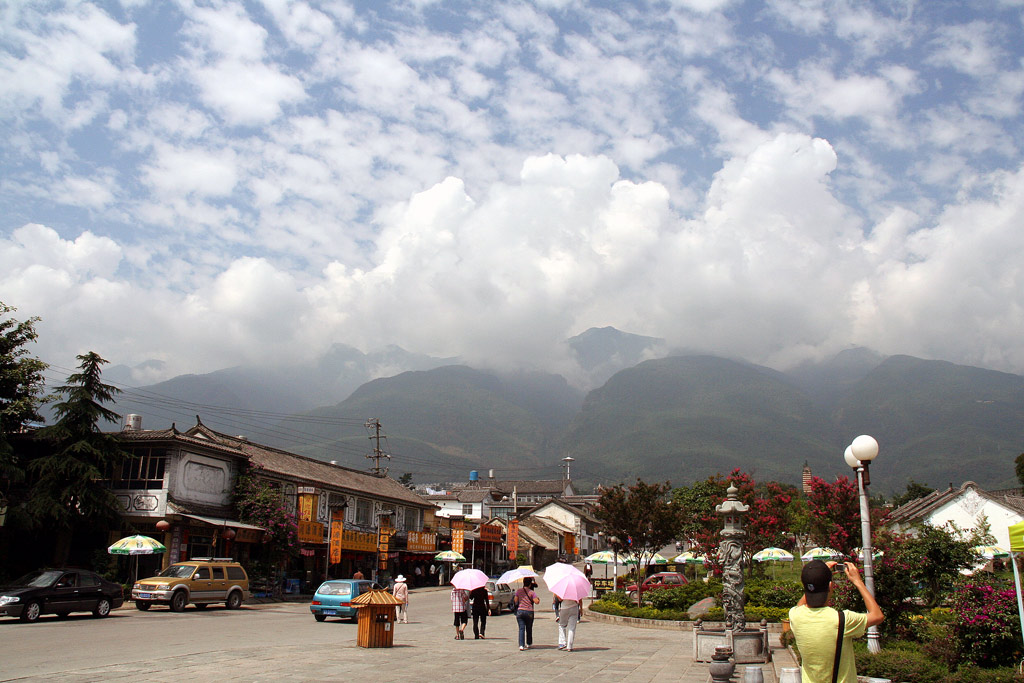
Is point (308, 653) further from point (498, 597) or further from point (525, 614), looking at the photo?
point (498, 597)

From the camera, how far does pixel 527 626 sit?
16625 millimetres

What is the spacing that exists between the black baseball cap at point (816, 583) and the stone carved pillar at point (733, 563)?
1123cm

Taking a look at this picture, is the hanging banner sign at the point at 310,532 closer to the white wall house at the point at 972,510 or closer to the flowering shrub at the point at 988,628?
the flowering shrub at the point at 988,628

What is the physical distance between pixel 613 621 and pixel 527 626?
10373 millimetres

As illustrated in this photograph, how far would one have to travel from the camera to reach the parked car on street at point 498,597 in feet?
94.0

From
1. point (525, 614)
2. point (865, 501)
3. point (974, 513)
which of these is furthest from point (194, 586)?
point (974, 513)

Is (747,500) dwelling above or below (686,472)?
below

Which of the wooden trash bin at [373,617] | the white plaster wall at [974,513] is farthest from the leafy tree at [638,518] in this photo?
the white plaster wall at [974,513]

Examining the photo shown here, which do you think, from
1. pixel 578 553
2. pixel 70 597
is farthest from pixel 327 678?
pixel 578 553

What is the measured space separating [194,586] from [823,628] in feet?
81.1

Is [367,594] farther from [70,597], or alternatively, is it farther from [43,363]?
[43,363]

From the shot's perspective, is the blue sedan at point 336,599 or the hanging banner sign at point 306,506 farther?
the hanging banner sign at point 306,506

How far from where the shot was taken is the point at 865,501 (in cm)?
1362

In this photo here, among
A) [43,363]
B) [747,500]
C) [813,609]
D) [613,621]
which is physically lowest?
[613,621]
